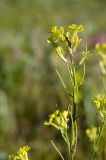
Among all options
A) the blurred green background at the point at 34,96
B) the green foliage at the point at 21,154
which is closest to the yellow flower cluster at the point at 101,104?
the green foliage at the point at 21,154

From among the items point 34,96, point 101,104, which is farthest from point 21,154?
point 34,96

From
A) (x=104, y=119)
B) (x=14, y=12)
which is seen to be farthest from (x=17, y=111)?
(x=14, y=12)

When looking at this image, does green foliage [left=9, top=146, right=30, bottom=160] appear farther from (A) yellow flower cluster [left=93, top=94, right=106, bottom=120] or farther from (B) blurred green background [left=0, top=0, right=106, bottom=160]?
(B) blurred green background [left=0, top=0, right=106, bottom=160]

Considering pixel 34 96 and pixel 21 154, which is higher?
pixel 34 96

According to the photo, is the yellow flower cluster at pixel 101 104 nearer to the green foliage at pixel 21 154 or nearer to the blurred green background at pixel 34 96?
the green foliage at pixel 21 154

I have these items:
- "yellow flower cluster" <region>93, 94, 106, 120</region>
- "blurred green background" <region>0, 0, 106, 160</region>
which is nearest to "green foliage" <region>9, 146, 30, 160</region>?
"yellow flower cluster" <region>93, 94, 106, 120</region>

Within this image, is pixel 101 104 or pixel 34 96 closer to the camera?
pixel 101 104

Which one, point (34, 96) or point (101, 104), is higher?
point (34, 96)

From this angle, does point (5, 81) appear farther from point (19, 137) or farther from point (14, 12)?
point (14, 12)

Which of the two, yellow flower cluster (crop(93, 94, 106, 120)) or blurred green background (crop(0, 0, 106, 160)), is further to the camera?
blurred green background (crop(0, 0, 106, 160))

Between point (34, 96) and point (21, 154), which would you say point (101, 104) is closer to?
point (21, 154)

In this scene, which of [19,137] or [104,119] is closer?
[104,119]
